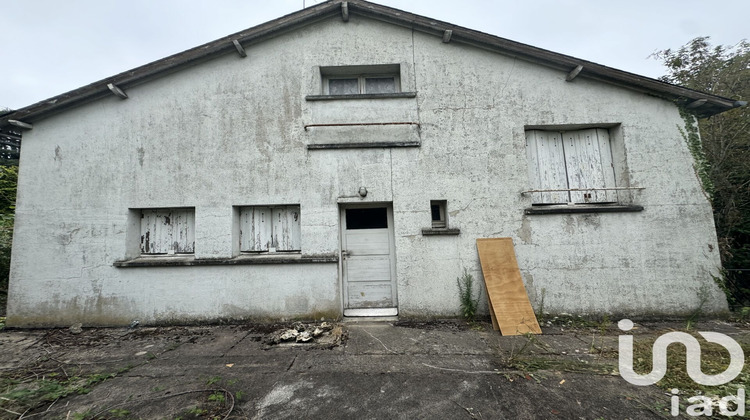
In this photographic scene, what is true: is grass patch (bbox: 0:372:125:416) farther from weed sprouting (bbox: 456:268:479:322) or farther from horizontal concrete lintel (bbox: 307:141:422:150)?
weed sprouting (bbox: 456:268:479:322)

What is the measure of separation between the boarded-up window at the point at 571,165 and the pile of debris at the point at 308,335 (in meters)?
4.35

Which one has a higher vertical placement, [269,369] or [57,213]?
[57,213]

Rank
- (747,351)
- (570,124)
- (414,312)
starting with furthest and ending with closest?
(570,124) → (414,312) → (747,351)

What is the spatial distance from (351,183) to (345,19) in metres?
3.37

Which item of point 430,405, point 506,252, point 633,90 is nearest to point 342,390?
point 430,405

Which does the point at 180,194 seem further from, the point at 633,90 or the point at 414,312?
the point at 633,90

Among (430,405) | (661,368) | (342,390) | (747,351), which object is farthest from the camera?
(747,351)

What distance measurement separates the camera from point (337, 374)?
3061mm

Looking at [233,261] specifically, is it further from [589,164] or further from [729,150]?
[729,150]

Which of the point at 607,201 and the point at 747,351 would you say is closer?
the point at 747,351

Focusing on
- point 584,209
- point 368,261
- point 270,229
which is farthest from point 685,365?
point 270,229

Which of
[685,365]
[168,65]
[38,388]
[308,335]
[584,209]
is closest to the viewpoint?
[38,388]

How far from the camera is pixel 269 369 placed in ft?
10.5

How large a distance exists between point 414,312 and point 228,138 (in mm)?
4813
